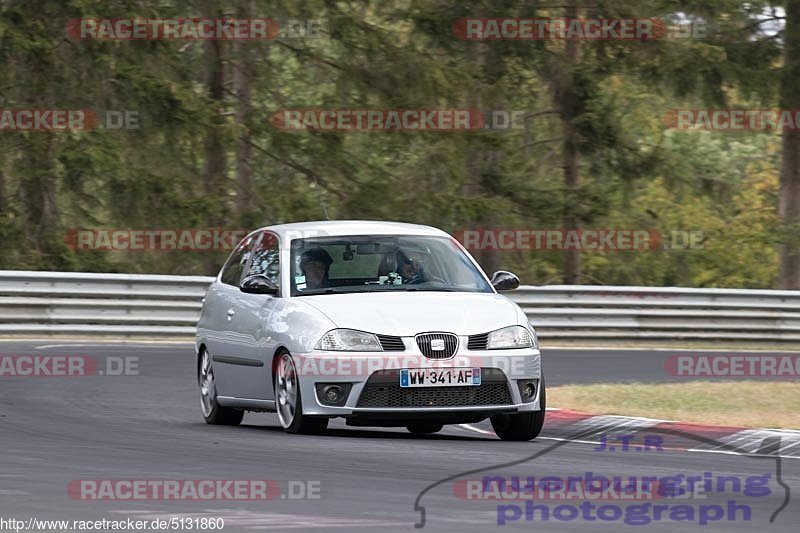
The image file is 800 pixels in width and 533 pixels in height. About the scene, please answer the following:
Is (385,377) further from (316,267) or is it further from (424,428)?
(424,428)

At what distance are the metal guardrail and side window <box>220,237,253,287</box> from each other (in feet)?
32.4

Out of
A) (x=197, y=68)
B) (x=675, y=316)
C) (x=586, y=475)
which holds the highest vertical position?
(x=197, y=68)

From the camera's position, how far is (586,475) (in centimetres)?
939

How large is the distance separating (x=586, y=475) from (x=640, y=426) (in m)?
2.99

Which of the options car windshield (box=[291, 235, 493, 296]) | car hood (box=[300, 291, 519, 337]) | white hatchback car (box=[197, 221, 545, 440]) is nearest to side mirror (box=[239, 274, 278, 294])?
white hatchback car (box=[197, 221, 545, 440])

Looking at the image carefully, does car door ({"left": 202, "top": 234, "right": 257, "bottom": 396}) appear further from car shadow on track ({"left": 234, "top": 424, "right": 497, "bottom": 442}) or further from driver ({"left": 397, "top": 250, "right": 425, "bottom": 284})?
driver ({"left": 397, "top": 250, "right": 425, "bottom": 284})

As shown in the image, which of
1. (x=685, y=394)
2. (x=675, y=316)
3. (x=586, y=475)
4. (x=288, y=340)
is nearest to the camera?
(x=586, y=475)

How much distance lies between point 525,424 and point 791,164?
2010cm

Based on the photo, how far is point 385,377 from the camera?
11047mm

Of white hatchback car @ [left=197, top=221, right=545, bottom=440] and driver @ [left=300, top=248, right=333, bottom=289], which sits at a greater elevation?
driver @ [left=300, top=248, right=333, bottom=289]

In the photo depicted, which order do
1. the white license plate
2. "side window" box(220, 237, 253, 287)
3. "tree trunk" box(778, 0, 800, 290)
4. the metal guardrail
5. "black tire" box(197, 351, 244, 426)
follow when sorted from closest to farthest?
the white license plate < "black tire" box(197, 351, 244, 426) < "side window" box(220, 237, 253, 287) < the metal guardrail < "tree trunk" box(778, 0, 800, 290)

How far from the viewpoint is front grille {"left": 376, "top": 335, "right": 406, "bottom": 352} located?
36.2 ft

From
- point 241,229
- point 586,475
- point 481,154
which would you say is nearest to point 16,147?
point 241,229

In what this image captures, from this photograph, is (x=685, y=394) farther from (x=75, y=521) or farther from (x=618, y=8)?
(x=618, y=8)
